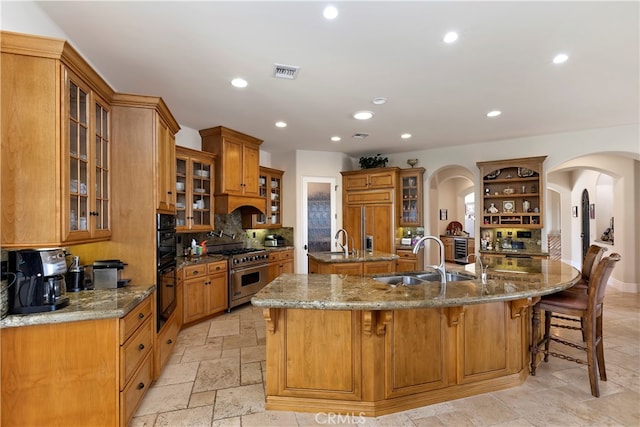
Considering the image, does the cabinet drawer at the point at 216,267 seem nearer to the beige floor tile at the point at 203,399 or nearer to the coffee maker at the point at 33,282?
the beige floor tile at the point at 203,399

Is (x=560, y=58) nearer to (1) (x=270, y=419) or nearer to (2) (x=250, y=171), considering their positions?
(1) (x=270, y=419)

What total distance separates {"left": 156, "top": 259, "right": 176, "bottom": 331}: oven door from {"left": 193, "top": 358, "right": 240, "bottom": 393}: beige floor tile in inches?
23.0

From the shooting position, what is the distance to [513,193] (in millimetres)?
5332

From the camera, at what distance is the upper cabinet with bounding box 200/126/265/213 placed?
454 centimetres

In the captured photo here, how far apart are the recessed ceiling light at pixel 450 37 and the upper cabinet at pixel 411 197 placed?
12.3 feet

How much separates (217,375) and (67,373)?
4.03 feet

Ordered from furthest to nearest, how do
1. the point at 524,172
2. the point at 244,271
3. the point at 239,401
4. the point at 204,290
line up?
the point at 524,172 → the point at 244,271 → the point at 204,290 → the point at 239,401

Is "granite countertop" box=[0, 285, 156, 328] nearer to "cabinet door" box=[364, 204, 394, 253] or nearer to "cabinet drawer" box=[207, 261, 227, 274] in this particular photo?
"cabinet drawer" box=[207, 261, 227, 274]

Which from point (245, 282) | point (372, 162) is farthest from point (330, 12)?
point (372, 162)

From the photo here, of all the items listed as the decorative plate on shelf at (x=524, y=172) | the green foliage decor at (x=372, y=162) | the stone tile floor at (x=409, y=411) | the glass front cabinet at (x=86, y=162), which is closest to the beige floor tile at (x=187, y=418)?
the stone tile floor at (x=409, y=411)

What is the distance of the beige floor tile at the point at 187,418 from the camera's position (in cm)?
208

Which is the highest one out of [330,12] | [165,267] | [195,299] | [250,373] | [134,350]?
[330,12]

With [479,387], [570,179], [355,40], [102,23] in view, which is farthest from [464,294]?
[570,179]

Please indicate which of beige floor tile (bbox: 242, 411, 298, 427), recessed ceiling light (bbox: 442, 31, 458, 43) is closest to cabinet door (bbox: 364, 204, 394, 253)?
recessed ceiling light (bbox: 442, 31, 458, 43)
